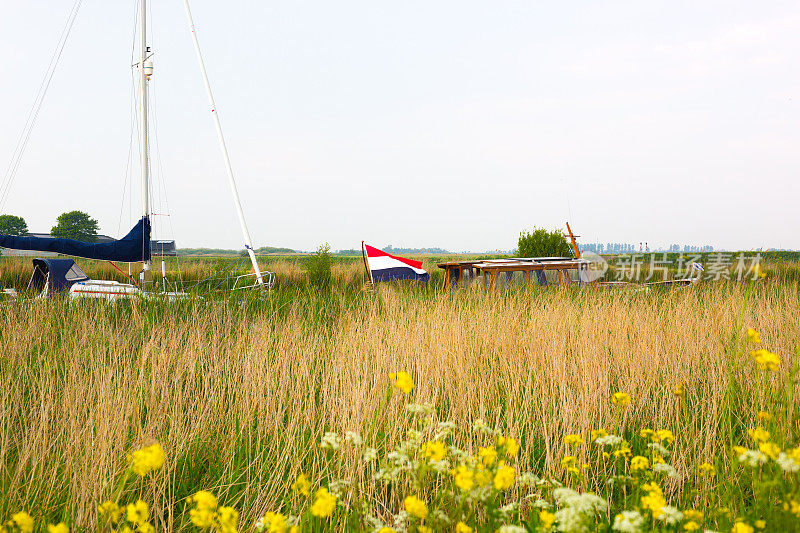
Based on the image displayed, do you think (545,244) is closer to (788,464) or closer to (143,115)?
(143,115)

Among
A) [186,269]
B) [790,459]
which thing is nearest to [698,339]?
[790,459]

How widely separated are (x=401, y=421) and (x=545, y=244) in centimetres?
1244

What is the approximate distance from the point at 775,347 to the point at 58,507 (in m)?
5.45

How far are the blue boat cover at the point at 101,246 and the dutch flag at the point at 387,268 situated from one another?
155 inches

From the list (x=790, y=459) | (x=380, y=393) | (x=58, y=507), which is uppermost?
(x=790, y=459)

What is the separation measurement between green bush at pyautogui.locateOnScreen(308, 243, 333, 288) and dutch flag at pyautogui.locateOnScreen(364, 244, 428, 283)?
344cm

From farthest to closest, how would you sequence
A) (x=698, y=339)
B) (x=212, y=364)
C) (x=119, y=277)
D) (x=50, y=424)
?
(x=119, y=277) → (x=698, y=339) → (x=212, y=364) → (x=50, y=424)

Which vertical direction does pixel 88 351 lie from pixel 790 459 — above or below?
below

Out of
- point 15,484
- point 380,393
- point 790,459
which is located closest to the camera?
point 790,459

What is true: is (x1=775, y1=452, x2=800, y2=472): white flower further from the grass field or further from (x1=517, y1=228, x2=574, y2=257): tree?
(x1=517, y1=228, x2=574, y2=257): tree

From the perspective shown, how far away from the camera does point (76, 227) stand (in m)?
61.0

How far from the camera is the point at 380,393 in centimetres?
329

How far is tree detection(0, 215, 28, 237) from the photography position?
58875 mm

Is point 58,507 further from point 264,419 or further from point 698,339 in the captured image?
point 698,339
